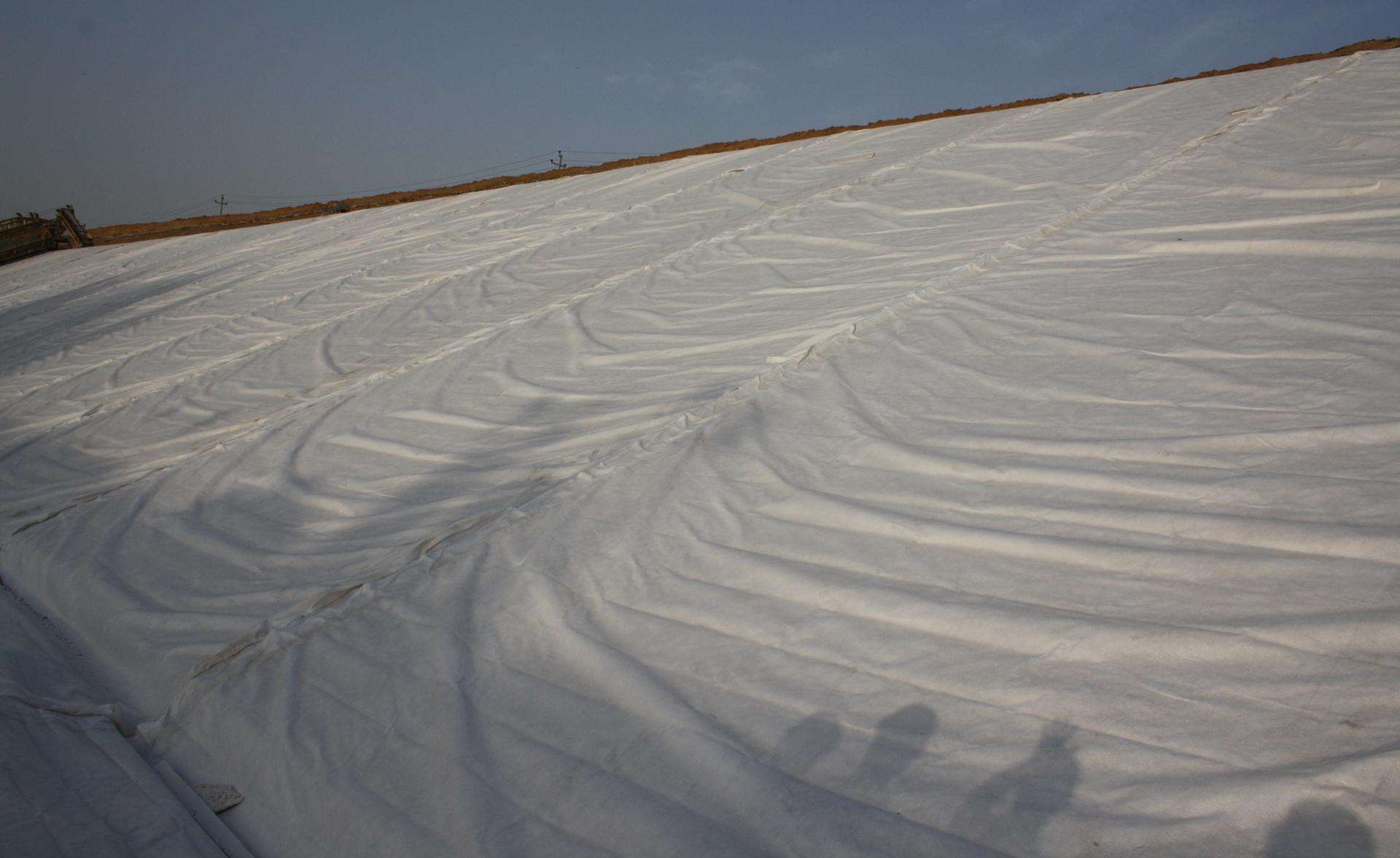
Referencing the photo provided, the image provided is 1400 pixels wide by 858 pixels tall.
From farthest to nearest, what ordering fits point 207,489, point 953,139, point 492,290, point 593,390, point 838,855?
point 953,139, point 492,290, point 593,390, point 207,489, point 838,855

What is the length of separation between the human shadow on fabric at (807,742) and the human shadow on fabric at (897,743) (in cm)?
5

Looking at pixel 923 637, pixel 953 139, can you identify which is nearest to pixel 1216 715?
pixel 923 637

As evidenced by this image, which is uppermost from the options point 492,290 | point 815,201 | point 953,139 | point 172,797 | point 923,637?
Answer: point 953,139

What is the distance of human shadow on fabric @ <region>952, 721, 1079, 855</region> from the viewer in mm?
871

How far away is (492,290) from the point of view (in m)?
3.85

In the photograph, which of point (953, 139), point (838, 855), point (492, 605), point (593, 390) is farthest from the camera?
point (953, 139)

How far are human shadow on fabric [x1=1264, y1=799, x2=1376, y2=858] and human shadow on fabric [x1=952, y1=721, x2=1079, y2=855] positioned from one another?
0.63ft

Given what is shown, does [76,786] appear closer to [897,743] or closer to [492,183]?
[897,743]

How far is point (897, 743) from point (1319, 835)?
1.43 feet

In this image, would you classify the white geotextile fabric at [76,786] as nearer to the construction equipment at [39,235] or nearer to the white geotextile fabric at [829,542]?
the white geotextile fabric at [829,542]

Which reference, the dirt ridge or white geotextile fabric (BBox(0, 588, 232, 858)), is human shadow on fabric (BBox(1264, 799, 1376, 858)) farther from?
the dirt ridge

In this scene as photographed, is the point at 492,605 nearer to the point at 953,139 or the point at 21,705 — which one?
the point at 21,705

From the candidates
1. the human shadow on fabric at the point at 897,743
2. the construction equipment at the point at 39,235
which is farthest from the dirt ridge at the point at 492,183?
the human shadow on fabric at the point at 897,743

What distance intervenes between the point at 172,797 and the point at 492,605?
1.79 ft
